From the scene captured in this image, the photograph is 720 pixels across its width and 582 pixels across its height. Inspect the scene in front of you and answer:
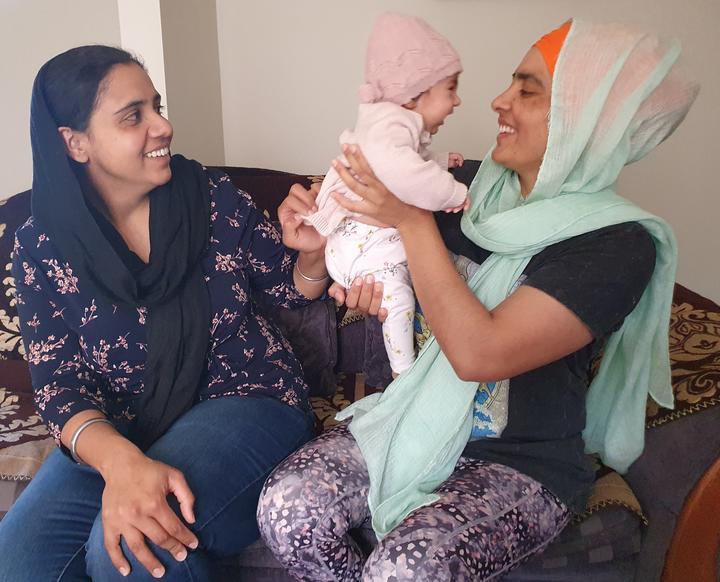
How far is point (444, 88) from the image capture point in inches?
48.2

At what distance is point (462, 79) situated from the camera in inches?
91.4

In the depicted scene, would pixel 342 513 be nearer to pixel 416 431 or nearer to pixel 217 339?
pixel 416 431

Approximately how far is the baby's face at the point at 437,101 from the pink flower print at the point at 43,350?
87cm

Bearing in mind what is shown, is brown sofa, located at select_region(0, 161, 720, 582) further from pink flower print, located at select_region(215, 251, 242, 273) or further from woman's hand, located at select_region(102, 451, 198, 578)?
pink flower print, located at select_region(215, 251, 242, 273)

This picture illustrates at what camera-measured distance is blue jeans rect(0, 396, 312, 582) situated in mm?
1097

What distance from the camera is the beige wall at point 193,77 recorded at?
6.55ft

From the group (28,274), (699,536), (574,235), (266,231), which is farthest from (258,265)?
(699,536)

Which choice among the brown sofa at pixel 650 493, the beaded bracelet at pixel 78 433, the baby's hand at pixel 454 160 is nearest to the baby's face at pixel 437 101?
the baby's hand at pixel 454 160

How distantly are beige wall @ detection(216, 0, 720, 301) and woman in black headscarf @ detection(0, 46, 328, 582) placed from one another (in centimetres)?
107

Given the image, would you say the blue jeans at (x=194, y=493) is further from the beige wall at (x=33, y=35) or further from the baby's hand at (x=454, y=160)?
the beige wall at (x=33, y=35)

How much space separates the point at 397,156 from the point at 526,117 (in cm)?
26

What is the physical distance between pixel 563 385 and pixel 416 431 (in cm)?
29

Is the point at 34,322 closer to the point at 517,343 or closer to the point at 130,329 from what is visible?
the point at 130,329

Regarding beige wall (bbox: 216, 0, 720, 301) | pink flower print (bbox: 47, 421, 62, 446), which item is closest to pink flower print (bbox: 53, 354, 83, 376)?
pink flower print (bbox: 47, 421, 62, 446)
